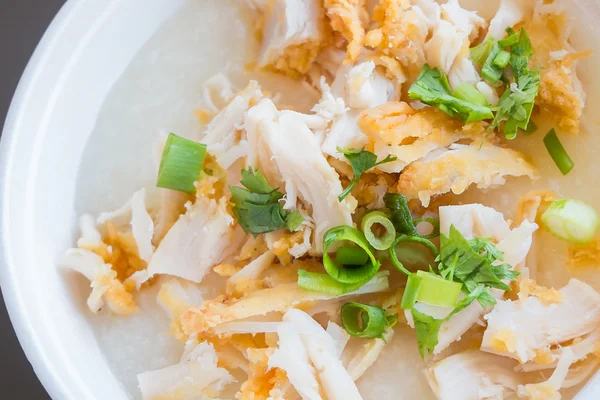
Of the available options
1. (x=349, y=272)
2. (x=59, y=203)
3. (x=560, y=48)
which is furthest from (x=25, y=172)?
(x=560, y=48)

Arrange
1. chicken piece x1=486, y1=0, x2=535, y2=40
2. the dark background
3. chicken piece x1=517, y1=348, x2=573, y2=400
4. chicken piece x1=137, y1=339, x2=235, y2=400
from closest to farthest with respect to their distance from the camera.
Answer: chicken piece x1=517, y1=348, x2=573, y2=400 < chicken piece x1=137, y1=339, x2=235, y2=400 < chicken piece x1=486, y1=0, x2=535, y2=40 < the dark background

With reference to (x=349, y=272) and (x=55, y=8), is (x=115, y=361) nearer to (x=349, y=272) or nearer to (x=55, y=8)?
(x=349, y=272)

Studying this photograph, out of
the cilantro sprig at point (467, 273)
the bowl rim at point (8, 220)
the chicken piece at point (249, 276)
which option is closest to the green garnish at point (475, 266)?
the cilantro sprig at point (467, 273)

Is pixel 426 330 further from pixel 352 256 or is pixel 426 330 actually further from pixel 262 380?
pixel 262 380

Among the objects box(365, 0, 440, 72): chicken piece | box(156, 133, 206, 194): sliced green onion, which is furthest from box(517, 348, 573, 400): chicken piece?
box(156, 133, 206, 194): sliced green onion

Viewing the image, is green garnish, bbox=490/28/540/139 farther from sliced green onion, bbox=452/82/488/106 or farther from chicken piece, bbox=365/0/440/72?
chicken piece, bbox=365/0/440/72

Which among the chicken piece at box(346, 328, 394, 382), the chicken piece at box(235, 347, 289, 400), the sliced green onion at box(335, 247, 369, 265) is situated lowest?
the chicken piece at box(346, 328, 394, 382)
